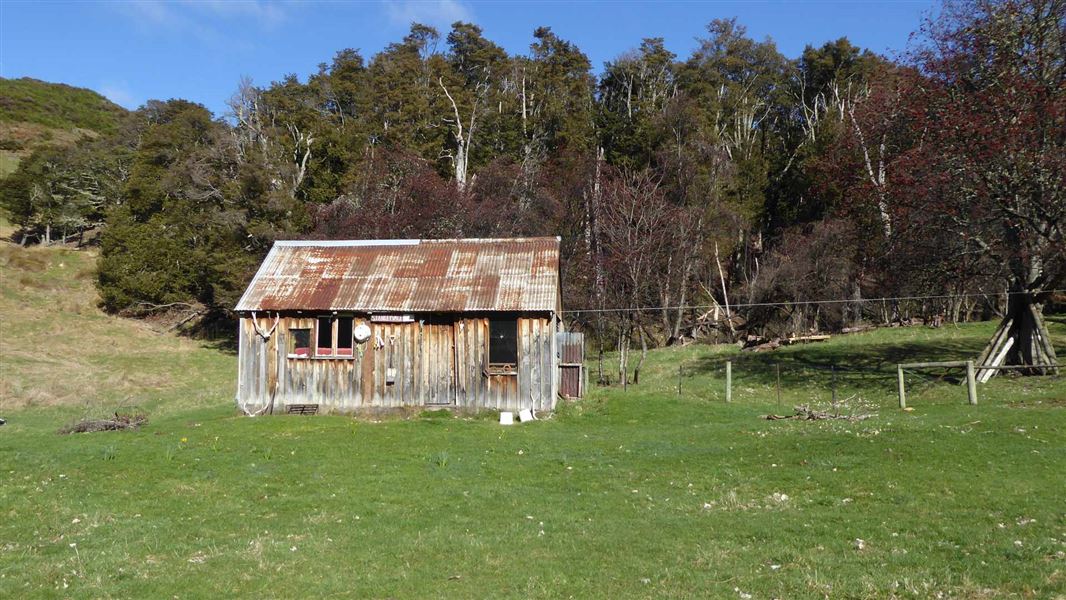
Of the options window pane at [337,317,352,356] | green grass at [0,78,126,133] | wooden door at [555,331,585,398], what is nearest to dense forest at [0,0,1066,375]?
wooden door at [555,331,585,398]

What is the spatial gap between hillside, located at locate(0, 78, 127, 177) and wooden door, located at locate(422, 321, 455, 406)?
75.0 metres

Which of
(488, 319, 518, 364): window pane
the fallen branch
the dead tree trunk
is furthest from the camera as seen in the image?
the dead tree trunk


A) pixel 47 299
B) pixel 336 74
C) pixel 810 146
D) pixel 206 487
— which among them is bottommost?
pixel 206 487

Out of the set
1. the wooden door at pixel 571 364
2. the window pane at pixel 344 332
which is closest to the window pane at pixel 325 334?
the window pane at pixel 344 332

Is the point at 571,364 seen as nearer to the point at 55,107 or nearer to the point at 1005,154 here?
the point at 1005,154

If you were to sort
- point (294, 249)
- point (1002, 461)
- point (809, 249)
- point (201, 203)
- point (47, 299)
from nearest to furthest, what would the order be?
1. point (1002, 461)
2. point (294, 249)
3. point (809, 249)
4. point (47, 299)
5. point (201, 203)

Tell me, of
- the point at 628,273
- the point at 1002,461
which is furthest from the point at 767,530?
the point at 628,273

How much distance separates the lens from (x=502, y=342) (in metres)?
26.1

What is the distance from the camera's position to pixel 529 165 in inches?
2363

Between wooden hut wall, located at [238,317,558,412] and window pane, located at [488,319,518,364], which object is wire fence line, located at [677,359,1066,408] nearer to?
wooden hut wall, located at [238,317,558,412]

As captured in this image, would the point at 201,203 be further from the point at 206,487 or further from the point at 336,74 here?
the point at 206,487

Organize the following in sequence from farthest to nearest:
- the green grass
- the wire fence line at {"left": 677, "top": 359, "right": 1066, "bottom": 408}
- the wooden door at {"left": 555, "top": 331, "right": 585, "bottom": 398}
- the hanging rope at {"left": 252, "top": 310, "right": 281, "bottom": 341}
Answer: the green grass
the wooden door at {"left": 555, "top": 331, "right": 585, "bottom": 398}
the wire fence line at {"left": 677, "top": 359, "right": 1066, "bottom": 408}
the hanging rope at {"left": 252, "top": 310, "right": 281, "bottom": 341}

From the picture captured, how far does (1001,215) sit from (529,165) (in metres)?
37.3

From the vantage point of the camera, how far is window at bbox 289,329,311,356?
26.7m
